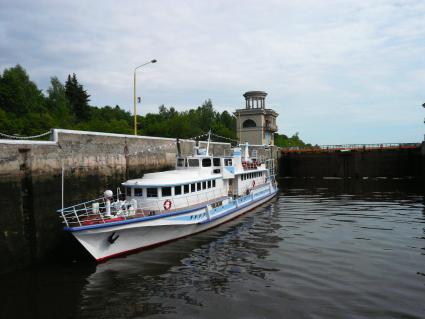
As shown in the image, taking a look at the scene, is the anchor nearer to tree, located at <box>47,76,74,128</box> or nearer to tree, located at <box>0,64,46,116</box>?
tree, located at <box>47,76,74,128</box>

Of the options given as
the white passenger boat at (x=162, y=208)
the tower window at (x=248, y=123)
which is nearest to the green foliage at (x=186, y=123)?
the tower window at (x=248, y=123)

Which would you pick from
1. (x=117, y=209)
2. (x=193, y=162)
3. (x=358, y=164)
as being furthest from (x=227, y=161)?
(x=358, y=164)

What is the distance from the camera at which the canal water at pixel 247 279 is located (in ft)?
34.4

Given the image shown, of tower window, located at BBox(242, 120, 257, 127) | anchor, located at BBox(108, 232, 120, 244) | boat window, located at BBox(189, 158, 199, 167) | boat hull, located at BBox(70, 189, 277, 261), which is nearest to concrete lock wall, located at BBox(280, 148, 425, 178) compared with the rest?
tower window, located at BBox(242, 120, 257, 127)

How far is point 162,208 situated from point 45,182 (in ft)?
18.2

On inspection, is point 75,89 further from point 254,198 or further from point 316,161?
point 254,198

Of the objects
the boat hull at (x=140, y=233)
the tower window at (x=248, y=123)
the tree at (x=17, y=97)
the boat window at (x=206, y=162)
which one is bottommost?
the boat hull at (x=140, y=233)

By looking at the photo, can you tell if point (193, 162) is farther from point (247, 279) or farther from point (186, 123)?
point (186, 123)

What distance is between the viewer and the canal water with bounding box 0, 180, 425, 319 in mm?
10500

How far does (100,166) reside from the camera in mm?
19312

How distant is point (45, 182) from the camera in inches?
615

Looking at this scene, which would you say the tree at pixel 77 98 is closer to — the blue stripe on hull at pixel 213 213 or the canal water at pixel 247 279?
the blue stripe on hull at pixel 213 213

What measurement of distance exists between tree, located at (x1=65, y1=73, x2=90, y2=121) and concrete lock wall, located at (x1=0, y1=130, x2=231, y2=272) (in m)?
62.0

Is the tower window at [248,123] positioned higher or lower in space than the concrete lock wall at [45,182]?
higher
